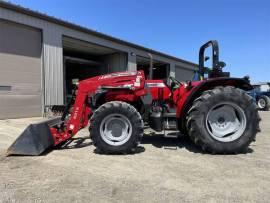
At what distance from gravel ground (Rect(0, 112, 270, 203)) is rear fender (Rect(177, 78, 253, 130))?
0.81 m

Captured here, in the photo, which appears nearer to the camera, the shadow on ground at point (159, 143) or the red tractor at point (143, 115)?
the red tractor at point (143, 115)

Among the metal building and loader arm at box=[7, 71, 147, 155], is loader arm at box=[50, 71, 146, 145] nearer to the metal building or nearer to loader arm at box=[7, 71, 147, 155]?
loader arm at box=[7, 71, 147, 155]

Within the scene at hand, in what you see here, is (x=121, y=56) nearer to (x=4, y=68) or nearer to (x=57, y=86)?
(x=57, y=86)

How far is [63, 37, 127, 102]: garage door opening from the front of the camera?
1759 centimetres

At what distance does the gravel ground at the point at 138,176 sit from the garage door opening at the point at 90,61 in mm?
11954

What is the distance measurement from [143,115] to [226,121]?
170cm

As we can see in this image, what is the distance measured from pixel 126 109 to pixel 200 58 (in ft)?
8.53

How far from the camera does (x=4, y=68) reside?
1096 cm

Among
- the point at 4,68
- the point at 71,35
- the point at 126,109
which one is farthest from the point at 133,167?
the point at 71,35

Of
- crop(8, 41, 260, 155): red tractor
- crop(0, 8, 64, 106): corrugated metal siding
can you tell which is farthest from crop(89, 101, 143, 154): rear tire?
crop(0, 8, 64, 106): corrugated metal siding

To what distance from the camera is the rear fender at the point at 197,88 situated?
530 cm

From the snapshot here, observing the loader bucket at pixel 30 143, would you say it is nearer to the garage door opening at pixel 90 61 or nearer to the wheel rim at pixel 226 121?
the wheel rim at pixel 226 121

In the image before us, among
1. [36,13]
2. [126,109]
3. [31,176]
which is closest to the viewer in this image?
[31,176]

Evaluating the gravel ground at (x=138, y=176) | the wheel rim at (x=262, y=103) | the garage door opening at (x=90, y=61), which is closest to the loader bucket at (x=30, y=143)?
the gravel ground at (x=138, y=176)
